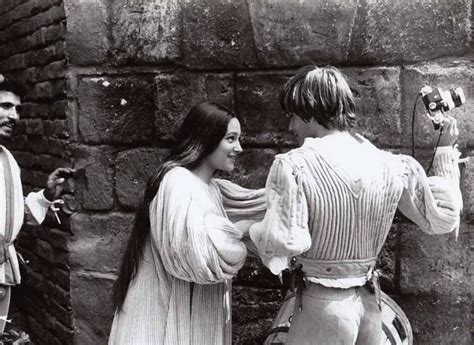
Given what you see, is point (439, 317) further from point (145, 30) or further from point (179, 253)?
point (145, 30)

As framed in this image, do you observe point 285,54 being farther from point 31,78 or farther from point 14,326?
point 14,326

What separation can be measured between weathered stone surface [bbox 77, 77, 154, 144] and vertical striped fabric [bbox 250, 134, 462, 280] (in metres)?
1.46

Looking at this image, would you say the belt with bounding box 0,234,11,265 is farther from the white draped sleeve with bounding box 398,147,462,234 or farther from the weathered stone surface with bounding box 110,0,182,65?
the white draped sleeve with bounding box 398,147,462,234

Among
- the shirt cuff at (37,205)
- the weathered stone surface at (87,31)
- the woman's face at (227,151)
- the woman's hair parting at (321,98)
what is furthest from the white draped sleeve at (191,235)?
the weathered stone surface at (87,31)

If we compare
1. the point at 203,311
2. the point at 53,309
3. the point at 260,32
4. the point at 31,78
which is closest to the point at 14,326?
the point at 53,309

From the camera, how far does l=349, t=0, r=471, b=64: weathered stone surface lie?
319cm

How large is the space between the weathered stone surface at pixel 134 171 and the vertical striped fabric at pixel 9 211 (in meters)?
0.57

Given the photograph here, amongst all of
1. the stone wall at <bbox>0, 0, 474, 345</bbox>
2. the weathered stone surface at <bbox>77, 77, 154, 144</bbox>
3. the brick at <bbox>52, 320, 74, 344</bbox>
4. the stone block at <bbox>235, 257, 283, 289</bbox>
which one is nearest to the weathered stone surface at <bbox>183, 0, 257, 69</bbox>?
the stone wall at <bbox>0, 0, 474, 345</bbox>

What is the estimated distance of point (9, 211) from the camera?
3330 millimetres

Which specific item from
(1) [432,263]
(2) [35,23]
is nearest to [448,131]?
(1) [432,263]

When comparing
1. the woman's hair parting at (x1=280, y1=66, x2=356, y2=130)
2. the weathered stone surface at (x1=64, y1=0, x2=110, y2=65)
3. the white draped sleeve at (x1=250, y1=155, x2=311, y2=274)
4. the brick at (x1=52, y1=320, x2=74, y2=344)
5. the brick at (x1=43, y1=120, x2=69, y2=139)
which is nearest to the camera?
the white draped sleeve at (x1=250, y1=155, x2=311, y2=274)

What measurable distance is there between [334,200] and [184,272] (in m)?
0.71

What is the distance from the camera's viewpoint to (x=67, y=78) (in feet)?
12.3

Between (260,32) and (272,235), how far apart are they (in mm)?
1510
